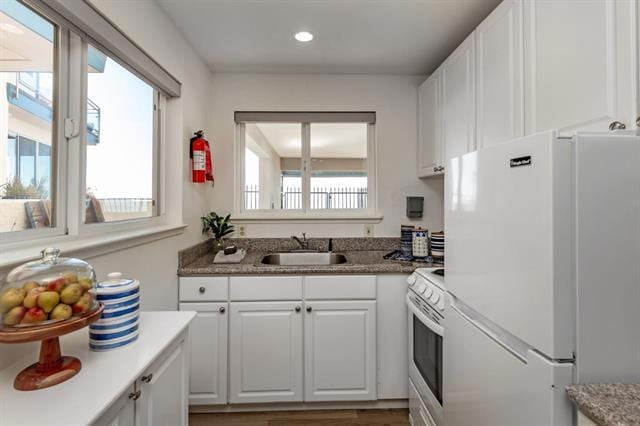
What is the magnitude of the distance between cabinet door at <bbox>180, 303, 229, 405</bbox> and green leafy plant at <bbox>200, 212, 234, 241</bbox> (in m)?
0.62

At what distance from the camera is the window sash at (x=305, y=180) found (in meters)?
2.64

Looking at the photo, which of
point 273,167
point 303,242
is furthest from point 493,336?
point 273,167

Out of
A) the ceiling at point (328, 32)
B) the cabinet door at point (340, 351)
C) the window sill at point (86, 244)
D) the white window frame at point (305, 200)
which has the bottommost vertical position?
the cabinet door at point (340, 351)

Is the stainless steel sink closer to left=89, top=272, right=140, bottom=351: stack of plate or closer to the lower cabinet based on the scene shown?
the lower cabinet

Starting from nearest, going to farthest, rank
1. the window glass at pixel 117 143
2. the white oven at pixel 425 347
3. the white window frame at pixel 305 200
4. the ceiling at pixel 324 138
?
the window glass at pixel 117 143 < the white oven at pixel 425 347 < the white window frame at pixel 305 200 < the ceiling at pixel 324 138

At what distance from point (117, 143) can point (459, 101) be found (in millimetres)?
1924

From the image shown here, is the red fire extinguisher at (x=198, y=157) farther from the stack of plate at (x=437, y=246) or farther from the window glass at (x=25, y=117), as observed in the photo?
the stack of plate at (x=437, y=246)

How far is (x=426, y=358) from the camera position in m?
1.63

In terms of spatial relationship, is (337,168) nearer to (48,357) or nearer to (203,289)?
(203,289)

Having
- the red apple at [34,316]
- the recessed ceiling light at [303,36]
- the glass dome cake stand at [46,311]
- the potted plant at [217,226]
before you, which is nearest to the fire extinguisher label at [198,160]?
the potted plant at [217,226]

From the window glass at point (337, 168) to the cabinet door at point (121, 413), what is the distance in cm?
201

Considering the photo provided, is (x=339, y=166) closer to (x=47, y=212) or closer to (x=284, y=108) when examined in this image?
(x=284, y=108)

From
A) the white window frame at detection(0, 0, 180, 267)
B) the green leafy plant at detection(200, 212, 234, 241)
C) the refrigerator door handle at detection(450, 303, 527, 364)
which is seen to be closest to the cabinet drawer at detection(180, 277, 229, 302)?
the green leafy plant at detection(200, 212, 234, 241)

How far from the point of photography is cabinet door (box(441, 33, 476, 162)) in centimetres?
172
